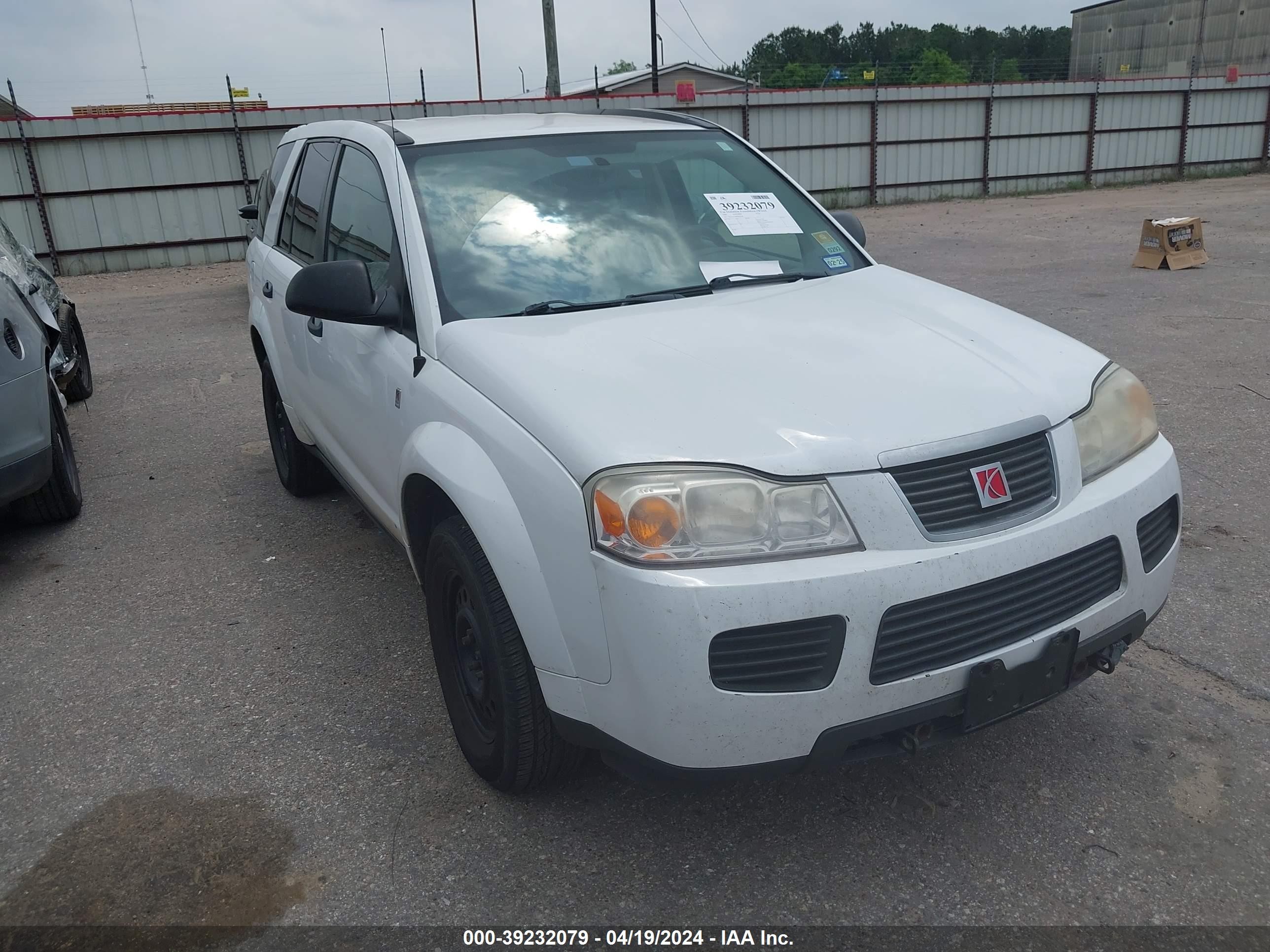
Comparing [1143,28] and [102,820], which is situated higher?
[1143,28]

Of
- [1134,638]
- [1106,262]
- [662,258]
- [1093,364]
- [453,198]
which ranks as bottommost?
[1106,262]

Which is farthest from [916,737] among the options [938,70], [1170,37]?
[938,70]

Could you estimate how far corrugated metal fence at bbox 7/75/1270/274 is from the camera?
16062 millimetres

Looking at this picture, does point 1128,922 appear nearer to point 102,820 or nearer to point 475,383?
point 475,383

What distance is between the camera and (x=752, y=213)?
3.42m

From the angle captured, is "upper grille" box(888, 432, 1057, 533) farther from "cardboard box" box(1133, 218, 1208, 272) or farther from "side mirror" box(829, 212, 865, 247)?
"cardboard box" box(1133, 218, 1208, 272)

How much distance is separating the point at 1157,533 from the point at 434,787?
1971mm

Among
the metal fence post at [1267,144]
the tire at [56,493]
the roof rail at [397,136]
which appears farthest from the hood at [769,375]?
the metal fence post at [1267,144]

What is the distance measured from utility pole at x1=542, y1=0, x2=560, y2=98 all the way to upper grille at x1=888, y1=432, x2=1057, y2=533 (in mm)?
20533

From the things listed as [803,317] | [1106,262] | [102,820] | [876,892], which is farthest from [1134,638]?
[1106,262]

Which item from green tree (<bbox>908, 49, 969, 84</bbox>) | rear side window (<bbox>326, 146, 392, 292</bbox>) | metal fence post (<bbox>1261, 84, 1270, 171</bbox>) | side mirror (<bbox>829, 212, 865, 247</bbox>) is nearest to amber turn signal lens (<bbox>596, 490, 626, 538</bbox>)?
rear side window (<bbox>326, 146, 392, 292</bbox>)

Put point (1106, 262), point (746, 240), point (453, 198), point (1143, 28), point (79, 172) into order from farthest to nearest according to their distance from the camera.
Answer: point (1143, 28)
point (79, 172)
point (1106, 262)
point (746, 240)
point (453, 198)

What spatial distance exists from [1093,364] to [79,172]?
1736 cm

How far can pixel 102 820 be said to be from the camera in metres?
2.67
